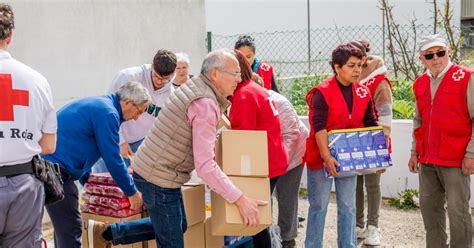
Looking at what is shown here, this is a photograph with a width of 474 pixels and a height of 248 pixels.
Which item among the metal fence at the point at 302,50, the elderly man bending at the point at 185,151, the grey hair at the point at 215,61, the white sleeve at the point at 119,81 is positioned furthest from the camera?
the metal fence at the point at 302,50

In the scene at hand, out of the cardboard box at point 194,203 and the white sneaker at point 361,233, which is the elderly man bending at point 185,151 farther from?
the white sneaker at point 361,233

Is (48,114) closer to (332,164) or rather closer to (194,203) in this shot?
(194,203)

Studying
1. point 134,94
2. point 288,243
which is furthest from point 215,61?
point 288,243

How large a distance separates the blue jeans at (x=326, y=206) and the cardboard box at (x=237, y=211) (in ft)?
2.57

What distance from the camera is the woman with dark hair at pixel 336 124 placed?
A: 4.40 m

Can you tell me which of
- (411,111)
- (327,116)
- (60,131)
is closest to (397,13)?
(411,111)

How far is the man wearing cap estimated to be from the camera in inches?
172

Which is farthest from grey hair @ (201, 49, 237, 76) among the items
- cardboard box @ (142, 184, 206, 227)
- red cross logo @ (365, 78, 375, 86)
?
red cross logo @ (365, 78, 375, 86)

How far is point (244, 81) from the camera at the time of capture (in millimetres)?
4391

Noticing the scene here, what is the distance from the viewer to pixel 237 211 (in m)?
3.65

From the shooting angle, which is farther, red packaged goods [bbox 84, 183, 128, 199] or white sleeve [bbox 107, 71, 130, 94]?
white sleeve [bbox 107, 71, 130, 94]

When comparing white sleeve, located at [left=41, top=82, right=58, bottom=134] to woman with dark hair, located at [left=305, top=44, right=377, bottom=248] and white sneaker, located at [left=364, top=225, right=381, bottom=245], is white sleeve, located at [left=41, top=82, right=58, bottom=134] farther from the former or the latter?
white sneaker, located at [left=364, top=225, right=381, bottom=245]

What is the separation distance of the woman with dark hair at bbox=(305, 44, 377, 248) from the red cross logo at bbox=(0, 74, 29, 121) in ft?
6.83

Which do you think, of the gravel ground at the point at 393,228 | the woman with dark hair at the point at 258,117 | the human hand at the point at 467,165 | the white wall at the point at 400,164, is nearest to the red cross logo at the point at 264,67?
the gravel ground at the point at 393,228
